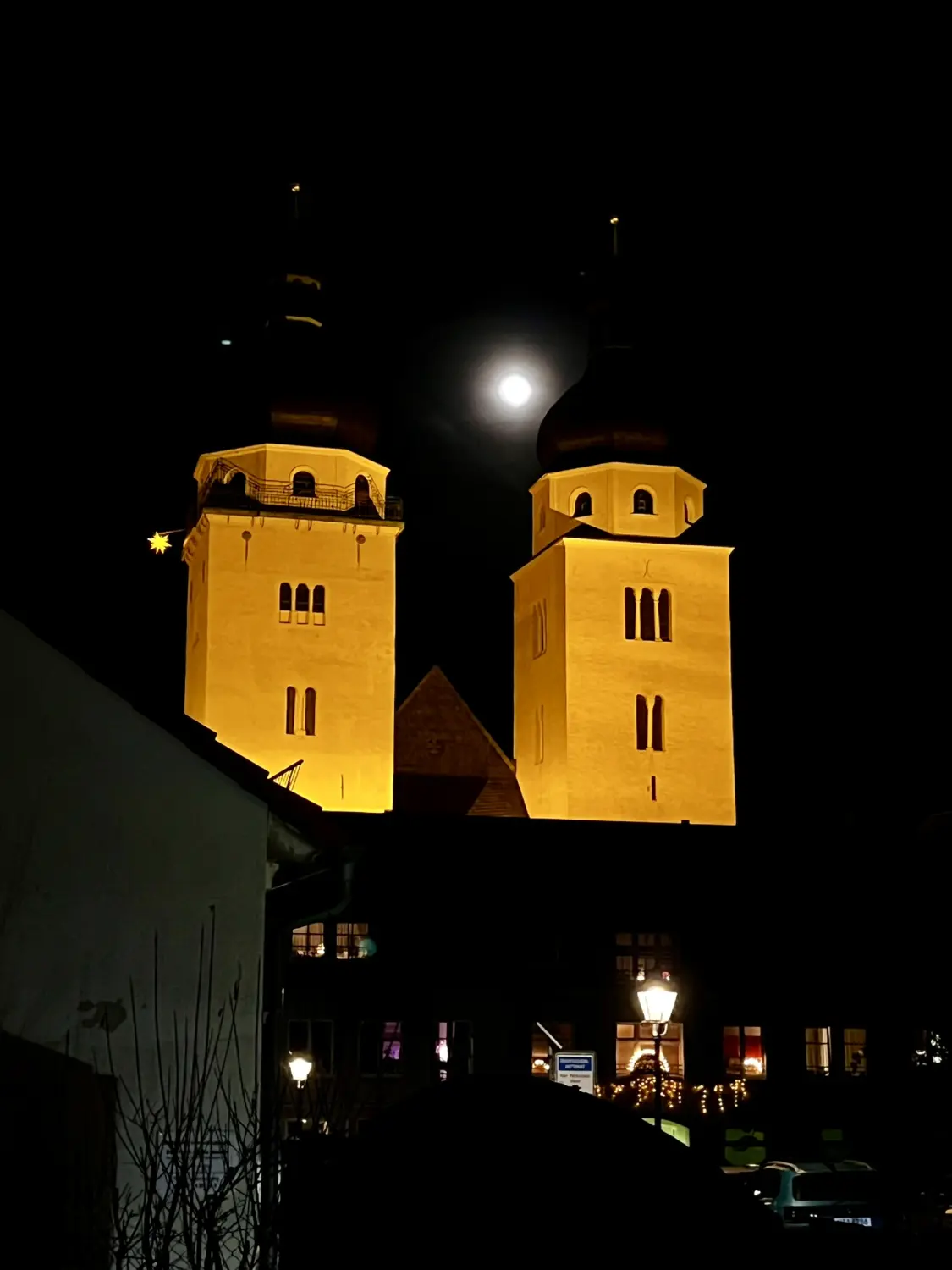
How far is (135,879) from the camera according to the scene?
12.1 metres

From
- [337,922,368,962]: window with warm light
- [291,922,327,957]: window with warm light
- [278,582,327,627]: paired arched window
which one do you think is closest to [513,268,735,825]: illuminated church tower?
[278,582,327,627]: paired arched window

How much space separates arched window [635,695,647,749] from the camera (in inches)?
2158

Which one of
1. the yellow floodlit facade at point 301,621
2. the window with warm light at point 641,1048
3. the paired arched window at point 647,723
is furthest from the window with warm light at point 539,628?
the window with warm light at point 641,1048

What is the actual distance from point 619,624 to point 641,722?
260 cm

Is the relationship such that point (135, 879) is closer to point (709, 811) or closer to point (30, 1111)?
point (30, 1111)

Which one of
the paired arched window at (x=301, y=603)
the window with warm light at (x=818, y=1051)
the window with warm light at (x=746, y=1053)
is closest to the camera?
the window with warm light at (x=746, y=1053)

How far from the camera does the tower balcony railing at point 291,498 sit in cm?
5312

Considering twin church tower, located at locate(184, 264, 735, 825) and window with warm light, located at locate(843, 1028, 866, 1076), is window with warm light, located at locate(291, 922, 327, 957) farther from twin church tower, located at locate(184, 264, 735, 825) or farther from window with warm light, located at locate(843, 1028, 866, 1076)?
window with warm light, located at locate(843, 1028, 866, 1076)

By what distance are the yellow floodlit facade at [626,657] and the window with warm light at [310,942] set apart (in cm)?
1105

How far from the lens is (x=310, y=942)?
4403 cm

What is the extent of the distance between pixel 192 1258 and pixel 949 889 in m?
38.8

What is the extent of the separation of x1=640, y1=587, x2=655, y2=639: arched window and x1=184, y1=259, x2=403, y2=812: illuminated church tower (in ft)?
23.0

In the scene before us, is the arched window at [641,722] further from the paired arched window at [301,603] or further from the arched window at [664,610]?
the paired arched window at [301,603]

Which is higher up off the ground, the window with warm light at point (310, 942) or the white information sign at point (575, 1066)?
the window with warm light at point (310, 942)
